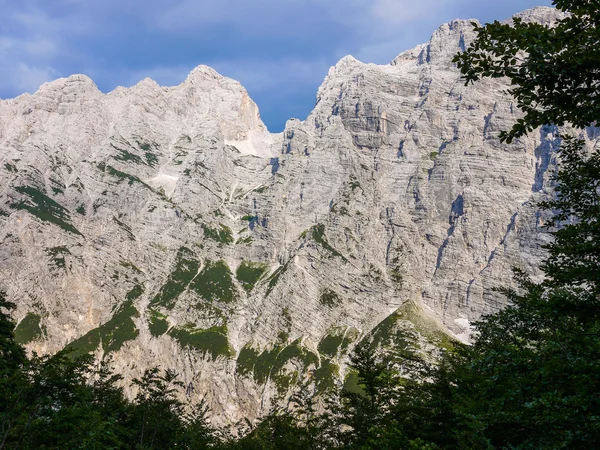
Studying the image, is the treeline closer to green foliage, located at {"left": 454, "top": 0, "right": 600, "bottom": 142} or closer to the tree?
the tree

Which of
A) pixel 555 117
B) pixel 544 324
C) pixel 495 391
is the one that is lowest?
pixel 495 391

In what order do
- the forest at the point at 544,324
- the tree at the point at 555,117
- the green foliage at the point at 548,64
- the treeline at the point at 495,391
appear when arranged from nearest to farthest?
the green foliage at the point at 548,64
the tree at the point at 555,117
the forest at the point at 544,324
the treeline at the point at 495,391

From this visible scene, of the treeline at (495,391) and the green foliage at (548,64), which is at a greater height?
the green foliage at (548,64)

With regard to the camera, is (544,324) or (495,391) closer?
(544,324)

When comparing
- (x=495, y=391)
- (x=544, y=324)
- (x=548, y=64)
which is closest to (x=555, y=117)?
(x=548, y=64)

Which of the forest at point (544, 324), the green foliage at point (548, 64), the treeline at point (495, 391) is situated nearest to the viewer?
the green foliage at point (548, 64)

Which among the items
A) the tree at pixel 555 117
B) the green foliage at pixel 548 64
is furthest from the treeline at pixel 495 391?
the green foliage at pixel 548 64

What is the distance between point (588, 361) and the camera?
38.9 ft

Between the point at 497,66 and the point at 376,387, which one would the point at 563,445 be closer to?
the point at 497,66

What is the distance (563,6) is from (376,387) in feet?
112

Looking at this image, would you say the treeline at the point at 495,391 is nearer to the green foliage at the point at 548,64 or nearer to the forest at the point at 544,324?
the forest at the point at 544,324

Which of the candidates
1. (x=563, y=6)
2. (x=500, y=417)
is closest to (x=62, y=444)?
(x=500, y=417)

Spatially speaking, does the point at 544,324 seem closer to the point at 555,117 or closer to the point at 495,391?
the point at 495,391

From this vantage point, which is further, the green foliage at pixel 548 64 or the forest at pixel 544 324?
the forest at pixel 544 324
